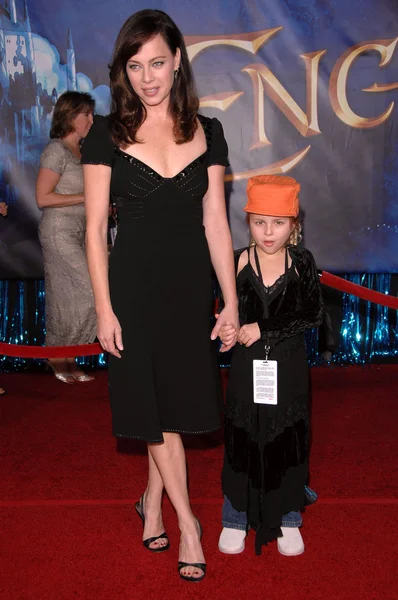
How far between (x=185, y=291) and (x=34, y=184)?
336cm

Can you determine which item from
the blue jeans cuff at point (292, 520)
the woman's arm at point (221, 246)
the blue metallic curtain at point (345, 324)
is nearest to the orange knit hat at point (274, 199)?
the woman's arm at point (221, 246)

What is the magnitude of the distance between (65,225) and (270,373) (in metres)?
2.98

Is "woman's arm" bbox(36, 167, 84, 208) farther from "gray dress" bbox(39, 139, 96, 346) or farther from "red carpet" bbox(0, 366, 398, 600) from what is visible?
"red carpet" bbox(0, 366, 398, 600)

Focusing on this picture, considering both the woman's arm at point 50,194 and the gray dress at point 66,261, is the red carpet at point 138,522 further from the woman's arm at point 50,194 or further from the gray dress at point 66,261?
the woman's arm at point 50,194

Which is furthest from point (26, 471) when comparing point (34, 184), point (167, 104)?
point (34, 184)

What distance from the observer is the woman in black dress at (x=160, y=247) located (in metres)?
2.52

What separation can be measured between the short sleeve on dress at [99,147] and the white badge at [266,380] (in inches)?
35.3

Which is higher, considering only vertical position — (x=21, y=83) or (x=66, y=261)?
(x=21, y=83)

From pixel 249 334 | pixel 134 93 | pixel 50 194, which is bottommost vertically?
pixel 249 334

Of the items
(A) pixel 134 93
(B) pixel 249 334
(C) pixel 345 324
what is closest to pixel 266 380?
(B) pixel 249 334

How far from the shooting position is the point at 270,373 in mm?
2779

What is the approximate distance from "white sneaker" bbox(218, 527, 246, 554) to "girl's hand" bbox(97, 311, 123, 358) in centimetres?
87

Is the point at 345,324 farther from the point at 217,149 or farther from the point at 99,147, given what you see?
the point at 99,147

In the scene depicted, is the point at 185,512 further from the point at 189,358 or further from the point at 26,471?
the point at 26,471
